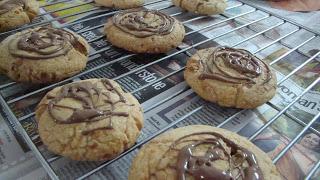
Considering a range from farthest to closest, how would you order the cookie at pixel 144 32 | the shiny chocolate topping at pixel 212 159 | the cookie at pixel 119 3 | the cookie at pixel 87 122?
the cookie at pixel 119 3 < the cookie at pixel 144 32 < the cookie at pixel 87 122 < the shiny chocolate topping at pixel 212 159

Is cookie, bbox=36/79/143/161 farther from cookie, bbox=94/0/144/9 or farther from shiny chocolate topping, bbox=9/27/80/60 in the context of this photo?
cookie, bbox=94/0/144/9

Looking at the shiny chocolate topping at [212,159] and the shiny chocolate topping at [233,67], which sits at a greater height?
the shiny chocolate topping at [212,159]

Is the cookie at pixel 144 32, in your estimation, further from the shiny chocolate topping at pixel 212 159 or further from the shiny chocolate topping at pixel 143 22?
the shiny chocolate topping at pixel 212 159

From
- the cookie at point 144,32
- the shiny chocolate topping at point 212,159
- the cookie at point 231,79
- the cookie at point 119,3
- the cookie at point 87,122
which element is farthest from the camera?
the cookie at point 119,3

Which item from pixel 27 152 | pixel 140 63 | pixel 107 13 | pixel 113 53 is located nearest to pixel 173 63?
pixel 140 63

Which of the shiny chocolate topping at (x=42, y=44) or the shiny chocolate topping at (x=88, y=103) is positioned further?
the shiny chocolate topping at (x=42, y=44)

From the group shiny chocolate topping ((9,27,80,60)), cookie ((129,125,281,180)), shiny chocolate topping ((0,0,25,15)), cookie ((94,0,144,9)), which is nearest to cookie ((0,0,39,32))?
shiny chocolate topping ((0,0,25,15))

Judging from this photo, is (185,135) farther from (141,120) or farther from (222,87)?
(222,87)

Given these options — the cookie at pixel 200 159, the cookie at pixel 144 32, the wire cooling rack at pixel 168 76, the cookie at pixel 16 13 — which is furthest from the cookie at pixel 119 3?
the cookie at pixel 200 159
